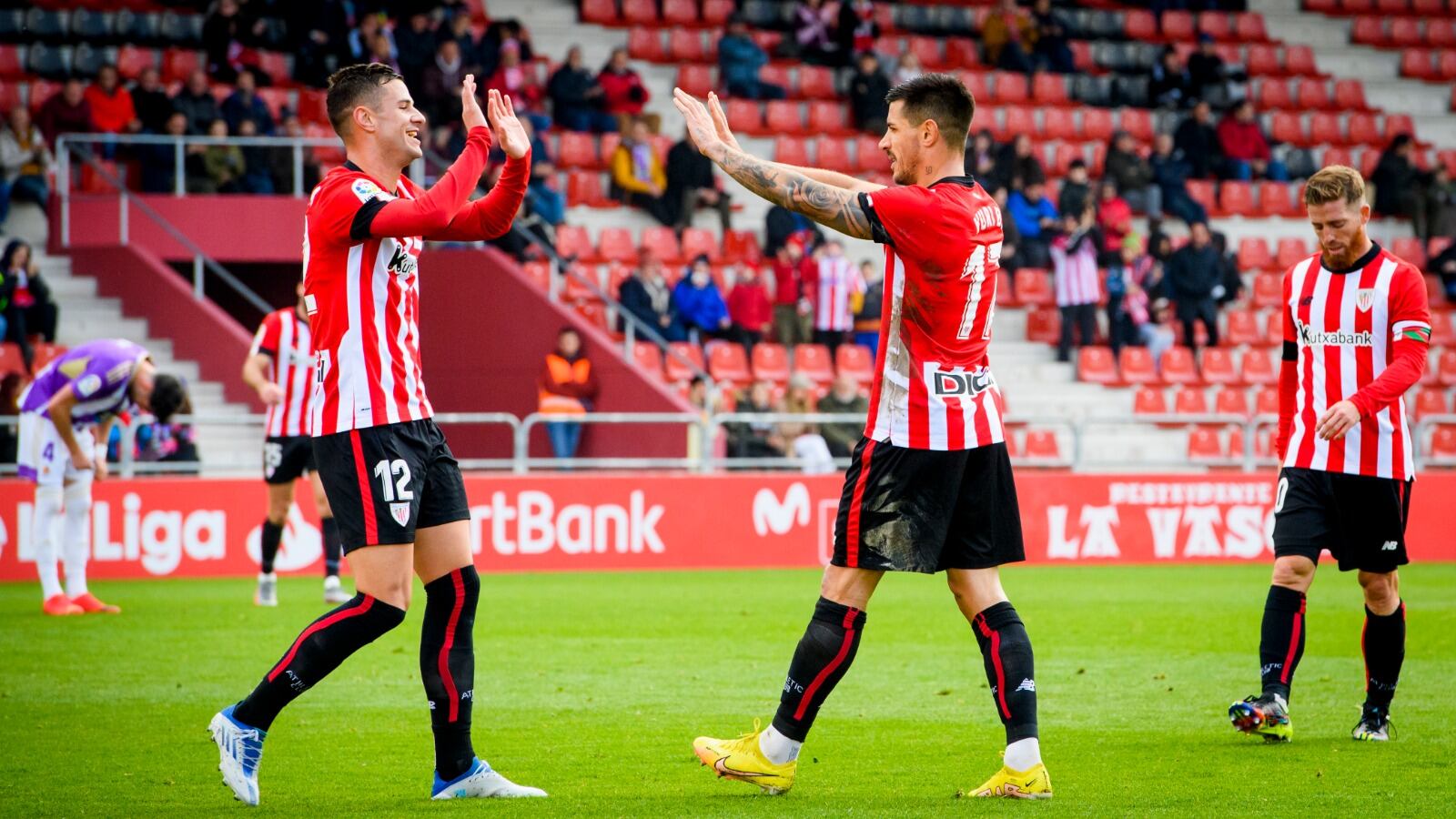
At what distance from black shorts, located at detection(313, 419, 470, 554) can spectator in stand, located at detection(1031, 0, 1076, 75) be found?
73.9ft

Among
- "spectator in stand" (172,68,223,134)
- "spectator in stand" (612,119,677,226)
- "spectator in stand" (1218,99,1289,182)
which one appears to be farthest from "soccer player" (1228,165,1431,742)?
"spectator in stand" (1218,99,1289,182)

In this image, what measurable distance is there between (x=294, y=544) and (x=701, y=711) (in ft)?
28.1

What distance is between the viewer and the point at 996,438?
5969 millimetres

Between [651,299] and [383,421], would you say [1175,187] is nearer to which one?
[651,299]

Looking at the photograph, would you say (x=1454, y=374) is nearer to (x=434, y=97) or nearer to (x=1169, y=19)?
(x=1169, y=19)

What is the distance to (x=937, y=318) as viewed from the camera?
5.85 m

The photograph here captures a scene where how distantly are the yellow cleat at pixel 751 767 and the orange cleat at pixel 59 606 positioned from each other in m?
7.42

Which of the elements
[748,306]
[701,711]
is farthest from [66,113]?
[701,711]

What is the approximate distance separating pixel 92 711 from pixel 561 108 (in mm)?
15689

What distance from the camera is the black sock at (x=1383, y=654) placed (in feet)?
24.0

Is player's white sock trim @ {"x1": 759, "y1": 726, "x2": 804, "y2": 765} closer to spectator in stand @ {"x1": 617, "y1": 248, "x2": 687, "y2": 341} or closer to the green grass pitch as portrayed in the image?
the green grass pitch

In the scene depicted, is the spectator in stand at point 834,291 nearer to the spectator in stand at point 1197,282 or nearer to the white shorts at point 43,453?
the spectator in stand at point 1197,282

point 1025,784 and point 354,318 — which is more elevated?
point 354,318

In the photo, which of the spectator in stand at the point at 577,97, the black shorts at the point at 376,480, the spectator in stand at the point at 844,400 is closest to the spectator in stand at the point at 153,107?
the spectator in stand at the point at 577,97
